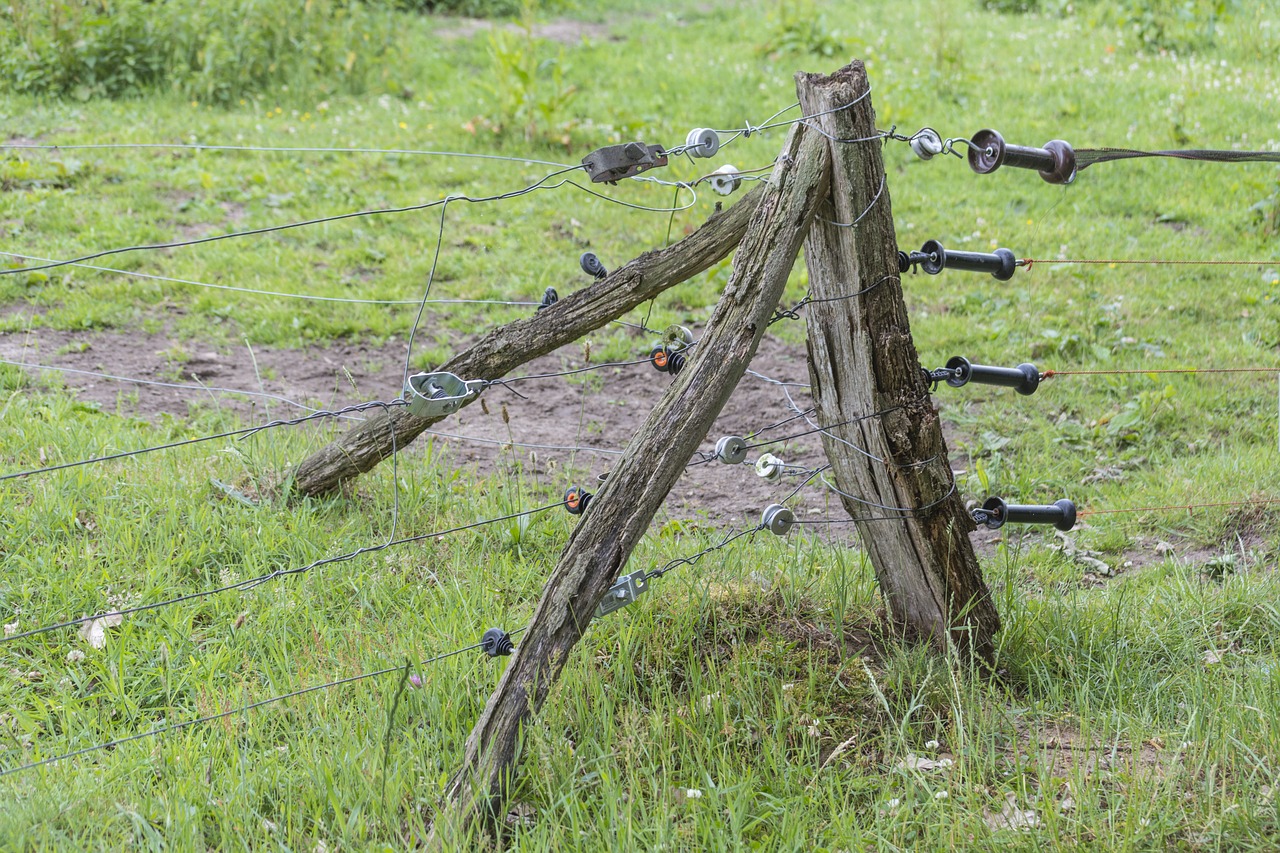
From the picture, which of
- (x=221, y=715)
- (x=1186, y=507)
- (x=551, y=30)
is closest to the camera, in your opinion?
(x=221, y=715)

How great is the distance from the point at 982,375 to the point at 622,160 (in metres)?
1.18

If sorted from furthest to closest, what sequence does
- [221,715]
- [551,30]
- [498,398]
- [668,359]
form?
1. [551,30]
2. [498,398]
3. [668,359]
4. [221,715]

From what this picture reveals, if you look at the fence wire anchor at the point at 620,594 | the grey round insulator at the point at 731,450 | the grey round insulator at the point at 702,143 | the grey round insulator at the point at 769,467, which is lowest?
the fence wire anchor at the point at 620,594

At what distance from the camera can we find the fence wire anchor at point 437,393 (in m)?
2.78

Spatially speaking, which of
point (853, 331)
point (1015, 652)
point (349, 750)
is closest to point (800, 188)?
point (853, 331)

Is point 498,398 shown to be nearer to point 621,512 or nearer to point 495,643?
point 495,643

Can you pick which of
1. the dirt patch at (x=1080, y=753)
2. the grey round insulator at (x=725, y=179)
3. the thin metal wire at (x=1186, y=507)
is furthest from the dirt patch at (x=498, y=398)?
the grey round insulator at (x=725, y=179)

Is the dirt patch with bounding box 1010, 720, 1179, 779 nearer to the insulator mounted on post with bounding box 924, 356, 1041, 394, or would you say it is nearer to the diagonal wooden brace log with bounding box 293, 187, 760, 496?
the insulator mounted on post with bounding box 924, 356, 1041, 394

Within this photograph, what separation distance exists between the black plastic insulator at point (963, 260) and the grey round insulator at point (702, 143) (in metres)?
0.61

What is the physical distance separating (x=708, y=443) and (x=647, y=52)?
691 centimetres

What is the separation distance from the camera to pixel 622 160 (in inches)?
117

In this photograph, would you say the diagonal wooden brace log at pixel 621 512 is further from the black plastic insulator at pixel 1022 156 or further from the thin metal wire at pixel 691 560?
the black plastic insulator at pixel 1022 156

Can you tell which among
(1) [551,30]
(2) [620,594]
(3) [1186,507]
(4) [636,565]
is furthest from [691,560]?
(1) [551,30]

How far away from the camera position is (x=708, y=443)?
5.22 m
